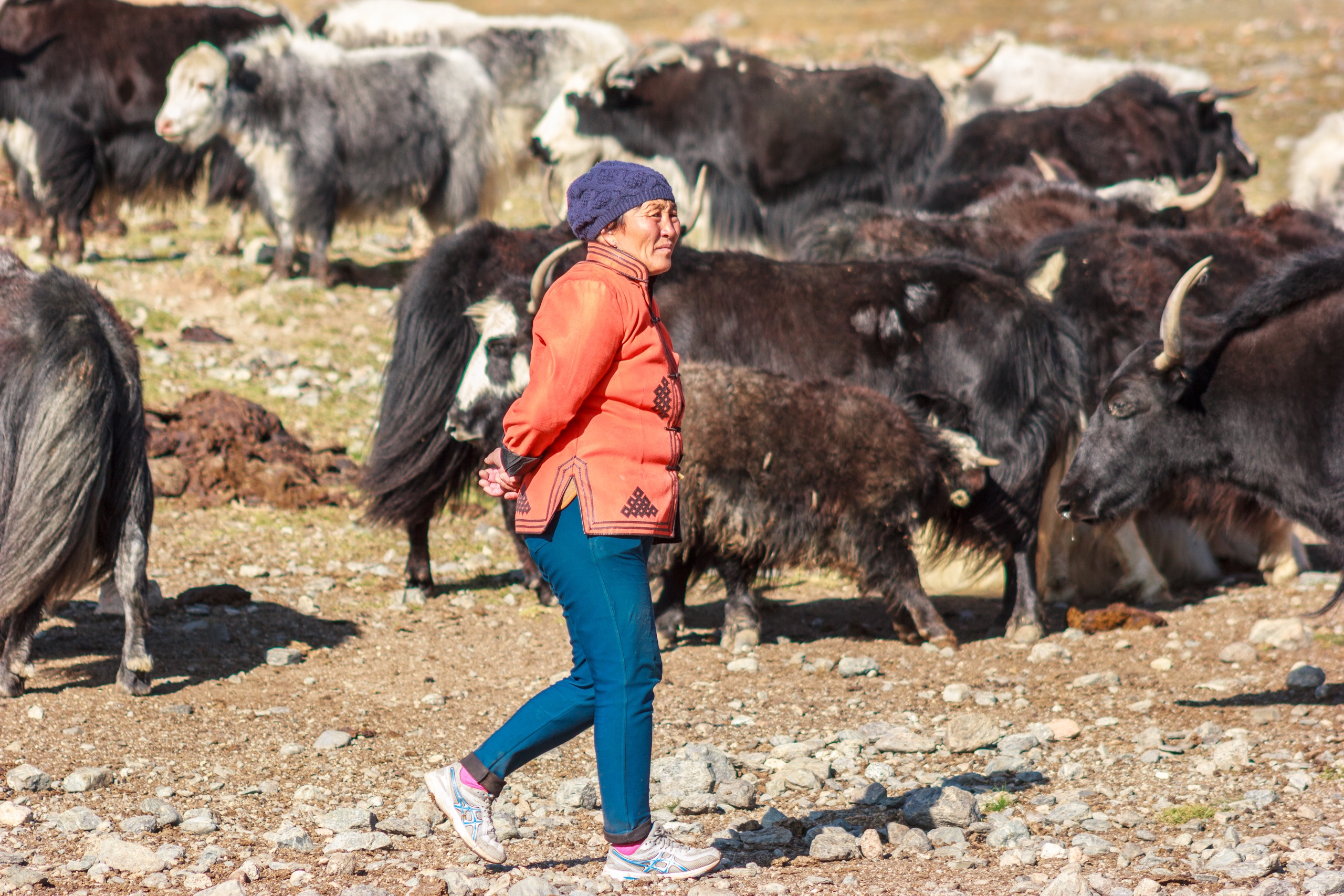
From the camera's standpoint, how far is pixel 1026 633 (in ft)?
17.7

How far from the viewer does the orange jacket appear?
279cm

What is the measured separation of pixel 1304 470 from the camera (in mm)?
4336

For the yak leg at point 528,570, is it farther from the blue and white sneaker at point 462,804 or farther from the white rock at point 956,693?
the blue and white sneaker at point 462,804

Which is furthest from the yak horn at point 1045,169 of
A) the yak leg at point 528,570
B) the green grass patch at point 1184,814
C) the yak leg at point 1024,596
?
the green grass patch at point 1184,814

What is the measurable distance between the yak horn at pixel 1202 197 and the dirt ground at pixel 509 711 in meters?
2.96

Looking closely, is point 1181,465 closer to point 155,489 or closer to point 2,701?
point 2,701

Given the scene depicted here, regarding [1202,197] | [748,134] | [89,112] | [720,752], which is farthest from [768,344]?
[89,112]

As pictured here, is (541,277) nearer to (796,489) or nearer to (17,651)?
(796,489)

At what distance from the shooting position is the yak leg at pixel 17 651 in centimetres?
434

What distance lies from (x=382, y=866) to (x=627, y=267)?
58.3 inches

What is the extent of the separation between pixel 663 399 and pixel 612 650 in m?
0.53

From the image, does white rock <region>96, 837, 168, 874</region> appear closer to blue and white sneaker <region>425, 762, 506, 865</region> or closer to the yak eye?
blue and white sneaker <region>425, 762, 506, 865</region>

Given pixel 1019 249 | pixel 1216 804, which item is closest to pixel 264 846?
pixel 1216 804

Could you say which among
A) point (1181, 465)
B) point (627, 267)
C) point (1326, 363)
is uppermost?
point (627, 267)
